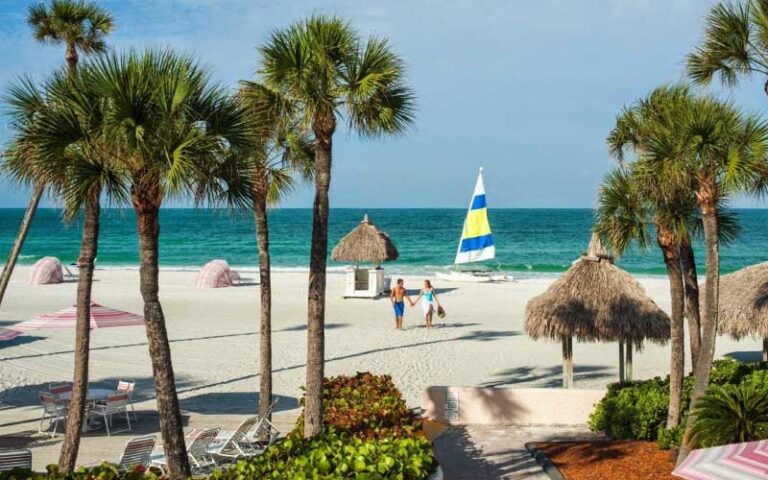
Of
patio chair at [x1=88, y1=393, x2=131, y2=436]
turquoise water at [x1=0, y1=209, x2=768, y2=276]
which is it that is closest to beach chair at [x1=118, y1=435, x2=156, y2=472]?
patio chair at [x1=88, y1=393, x2=131, y2=436]

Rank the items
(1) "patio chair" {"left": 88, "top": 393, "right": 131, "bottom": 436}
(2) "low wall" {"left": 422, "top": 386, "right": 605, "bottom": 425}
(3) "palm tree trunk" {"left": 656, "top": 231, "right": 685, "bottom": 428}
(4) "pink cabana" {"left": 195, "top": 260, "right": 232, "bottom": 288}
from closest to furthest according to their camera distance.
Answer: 1. (3) "palm tree trunk" {"left": 656, "top": 231, "right": 685, "bottom": 428}
2. (1) "patio chair" {"left": 88, "top": 393, "right": 131, "bottom": 436}
3. (2) "low wall" {"left": 422, "top": 386, "right": 605, "bottom": 425}
4. (4) "pink cabana" {"left": 195, "top": 260, "right": 232, "bottom": 288}

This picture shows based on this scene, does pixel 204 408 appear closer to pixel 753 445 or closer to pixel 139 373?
pixel 139 373

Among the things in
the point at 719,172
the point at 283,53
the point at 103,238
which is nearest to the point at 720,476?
the point at 719,172

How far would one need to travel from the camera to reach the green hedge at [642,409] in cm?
995

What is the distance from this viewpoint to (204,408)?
39.5 ft

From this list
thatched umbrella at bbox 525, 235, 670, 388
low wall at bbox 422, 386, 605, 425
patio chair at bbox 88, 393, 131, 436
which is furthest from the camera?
thatched umbrella at bbox 525, 235, 670, 388

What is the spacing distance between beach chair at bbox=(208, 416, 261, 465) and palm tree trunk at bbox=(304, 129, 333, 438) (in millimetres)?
1538

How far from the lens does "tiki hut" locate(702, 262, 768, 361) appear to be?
1277 cm

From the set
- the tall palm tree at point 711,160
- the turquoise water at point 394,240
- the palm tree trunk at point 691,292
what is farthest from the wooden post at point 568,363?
the turquoise water at point 394,240

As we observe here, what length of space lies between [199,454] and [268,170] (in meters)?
3.71

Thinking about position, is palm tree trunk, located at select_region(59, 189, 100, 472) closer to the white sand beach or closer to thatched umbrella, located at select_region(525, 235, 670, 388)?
the white sand beach

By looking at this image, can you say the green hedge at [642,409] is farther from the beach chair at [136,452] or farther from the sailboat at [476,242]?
the sailboat at [476,242]

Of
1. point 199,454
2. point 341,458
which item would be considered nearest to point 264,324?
point 199,454

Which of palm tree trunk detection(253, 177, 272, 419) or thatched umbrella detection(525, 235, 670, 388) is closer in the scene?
palm tree trunk detection(253, 177, 272, 419)
